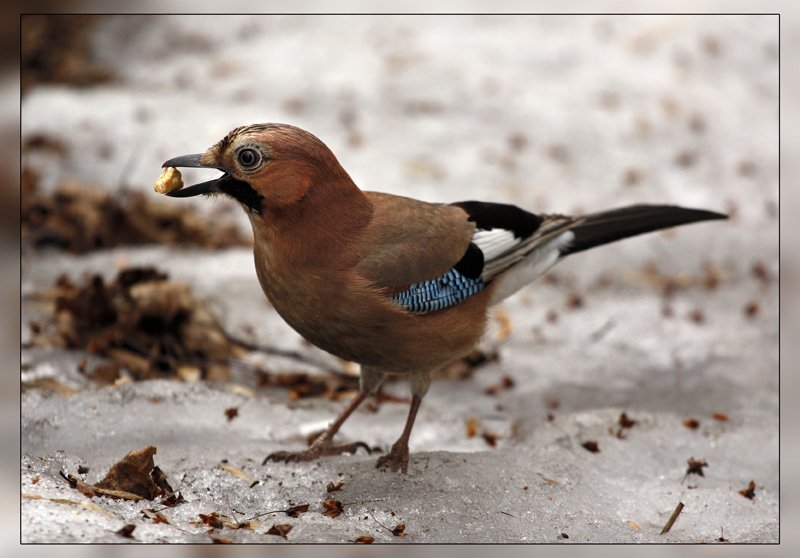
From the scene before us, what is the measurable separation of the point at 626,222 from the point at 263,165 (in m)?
2.17

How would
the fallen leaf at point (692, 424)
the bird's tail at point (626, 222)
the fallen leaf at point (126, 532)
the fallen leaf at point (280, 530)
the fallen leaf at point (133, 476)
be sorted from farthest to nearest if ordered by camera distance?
the fallen leaf at point (692, 424)
the bird's tail at point (626, 222)
the fallen leaf at point (133, 476)
the fallen leaf at point (280, 530)
the fallen leaf at point (126, 532)

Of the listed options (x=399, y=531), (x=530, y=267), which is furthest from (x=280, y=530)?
(x=530, y=267)

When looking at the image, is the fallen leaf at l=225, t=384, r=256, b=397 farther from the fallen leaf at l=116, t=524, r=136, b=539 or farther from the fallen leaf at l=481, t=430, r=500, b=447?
the fallen leaf at l=116, t=524, r=136, b=539

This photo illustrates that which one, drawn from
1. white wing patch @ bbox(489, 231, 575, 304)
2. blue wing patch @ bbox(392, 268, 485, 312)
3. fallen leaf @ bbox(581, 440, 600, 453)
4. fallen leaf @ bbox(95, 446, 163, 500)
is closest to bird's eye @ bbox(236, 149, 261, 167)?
blue wing patch @ bbox(392, 268, 485, 312)

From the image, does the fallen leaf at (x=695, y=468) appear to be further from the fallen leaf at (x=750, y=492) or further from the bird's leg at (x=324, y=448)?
the bird's leg at (x=324, y=448)

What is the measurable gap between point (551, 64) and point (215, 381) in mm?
5737

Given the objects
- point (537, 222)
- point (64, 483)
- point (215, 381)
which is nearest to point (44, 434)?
point (64, 483)

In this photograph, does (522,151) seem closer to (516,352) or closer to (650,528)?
(516,352)

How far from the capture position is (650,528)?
3.37 m

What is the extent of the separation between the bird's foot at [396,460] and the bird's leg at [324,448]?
439mm

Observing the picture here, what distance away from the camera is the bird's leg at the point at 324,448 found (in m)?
3.76

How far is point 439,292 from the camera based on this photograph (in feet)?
12.1

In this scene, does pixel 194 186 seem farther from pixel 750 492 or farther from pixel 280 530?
pixel 750 492

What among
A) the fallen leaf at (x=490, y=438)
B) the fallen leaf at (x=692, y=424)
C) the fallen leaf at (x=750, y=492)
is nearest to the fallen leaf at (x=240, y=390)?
the fallen leaf at (x=490, y=438)
